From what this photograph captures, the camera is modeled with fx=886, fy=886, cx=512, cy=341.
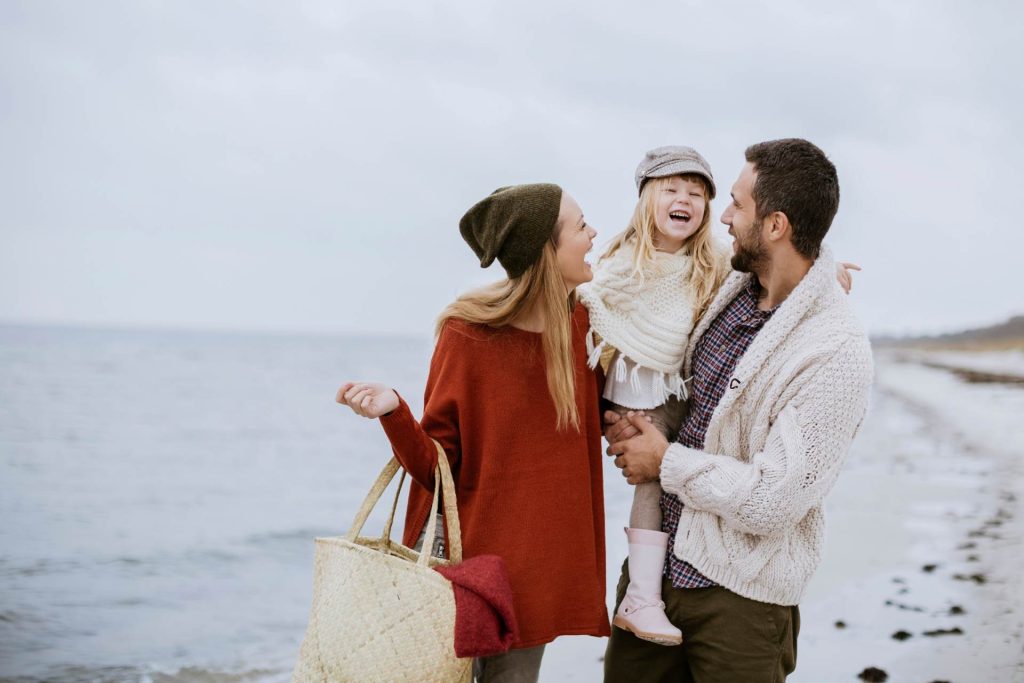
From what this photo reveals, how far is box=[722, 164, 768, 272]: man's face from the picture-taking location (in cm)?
260

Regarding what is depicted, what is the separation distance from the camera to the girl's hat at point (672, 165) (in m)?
2.97

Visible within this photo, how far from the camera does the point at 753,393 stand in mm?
2543

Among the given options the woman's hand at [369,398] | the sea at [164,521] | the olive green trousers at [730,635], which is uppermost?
the woman's hand at [369,398]

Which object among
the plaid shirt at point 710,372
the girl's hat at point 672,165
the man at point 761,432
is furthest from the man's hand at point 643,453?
the girl's hat at point 672,165

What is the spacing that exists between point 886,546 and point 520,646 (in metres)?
6.45

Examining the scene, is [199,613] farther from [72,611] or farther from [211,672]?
[211,672]

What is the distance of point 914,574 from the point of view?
6855 mm

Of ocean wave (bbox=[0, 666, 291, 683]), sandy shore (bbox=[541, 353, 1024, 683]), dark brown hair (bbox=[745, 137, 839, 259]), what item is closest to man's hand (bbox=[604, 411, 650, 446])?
dark brown hair (bbox=[745, 137, 839, 259])

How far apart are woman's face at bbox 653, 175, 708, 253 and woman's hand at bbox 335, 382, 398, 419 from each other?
1.15m

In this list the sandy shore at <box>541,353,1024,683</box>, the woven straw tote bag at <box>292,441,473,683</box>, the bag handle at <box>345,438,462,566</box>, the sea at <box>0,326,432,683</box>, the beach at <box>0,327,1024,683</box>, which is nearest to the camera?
the woven straw tote bag at <box>292,441,473,683</box>

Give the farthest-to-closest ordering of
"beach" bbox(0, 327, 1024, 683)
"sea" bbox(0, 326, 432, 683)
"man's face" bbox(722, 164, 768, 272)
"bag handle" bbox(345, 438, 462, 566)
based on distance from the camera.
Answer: "sea" bbox(0, 326, 432, 683) < "beach" bbox(0, 327, 1024, 683) < "man's face" bbox(722, 164, 768, 272) < "bag handle" bbox(345, 438, 462, 566)

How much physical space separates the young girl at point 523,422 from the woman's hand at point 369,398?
0.20m

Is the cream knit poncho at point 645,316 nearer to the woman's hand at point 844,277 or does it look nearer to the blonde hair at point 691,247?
the blonde hair at point 691,247

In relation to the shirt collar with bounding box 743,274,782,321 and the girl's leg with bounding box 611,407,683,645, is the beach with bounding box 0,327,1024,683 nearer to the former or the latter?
the girl's leg with bounding box 611,407,683,645
